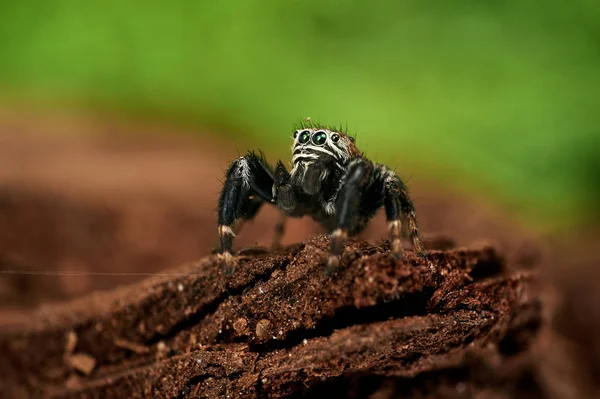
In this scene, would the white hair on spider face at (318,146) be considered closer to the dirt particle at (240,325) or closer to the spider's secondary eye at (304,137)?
the spider's secondary eye at (304,137)

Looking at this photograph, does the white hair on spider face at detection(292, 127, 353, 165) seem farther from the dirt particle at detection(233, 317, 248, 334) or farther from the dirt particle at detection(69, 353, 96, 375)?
the dirt particle at detection(69, 353, 96, 375)

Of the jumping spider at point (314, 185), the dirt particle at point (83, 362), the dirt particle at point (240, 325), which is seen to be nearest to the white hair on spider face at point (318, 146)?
the jumping spider at point (314, 185)

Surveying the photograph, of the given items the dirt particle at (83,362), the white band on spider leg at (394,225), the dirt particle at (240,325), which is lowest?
the dirt particle at (240,325)

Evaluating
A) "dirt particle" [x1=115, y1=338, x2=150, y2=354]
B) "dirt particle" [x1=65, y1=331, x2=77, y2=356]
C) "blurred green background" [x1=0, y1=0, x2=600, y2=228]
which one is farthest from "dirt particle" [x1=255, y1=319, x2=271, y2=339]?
"blurred green background" [x1=0, y1=0, x2=600, y2=228]

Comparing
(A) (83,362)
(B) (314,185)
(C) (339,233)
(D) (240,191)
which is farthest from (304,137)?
(A) (83,362)

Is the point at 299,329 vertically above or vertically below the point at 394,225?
below

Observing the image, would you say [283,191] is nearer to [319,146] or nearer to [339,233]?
[319,146]

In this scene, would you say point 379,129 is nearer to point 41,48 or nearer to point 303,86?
point 303,86
